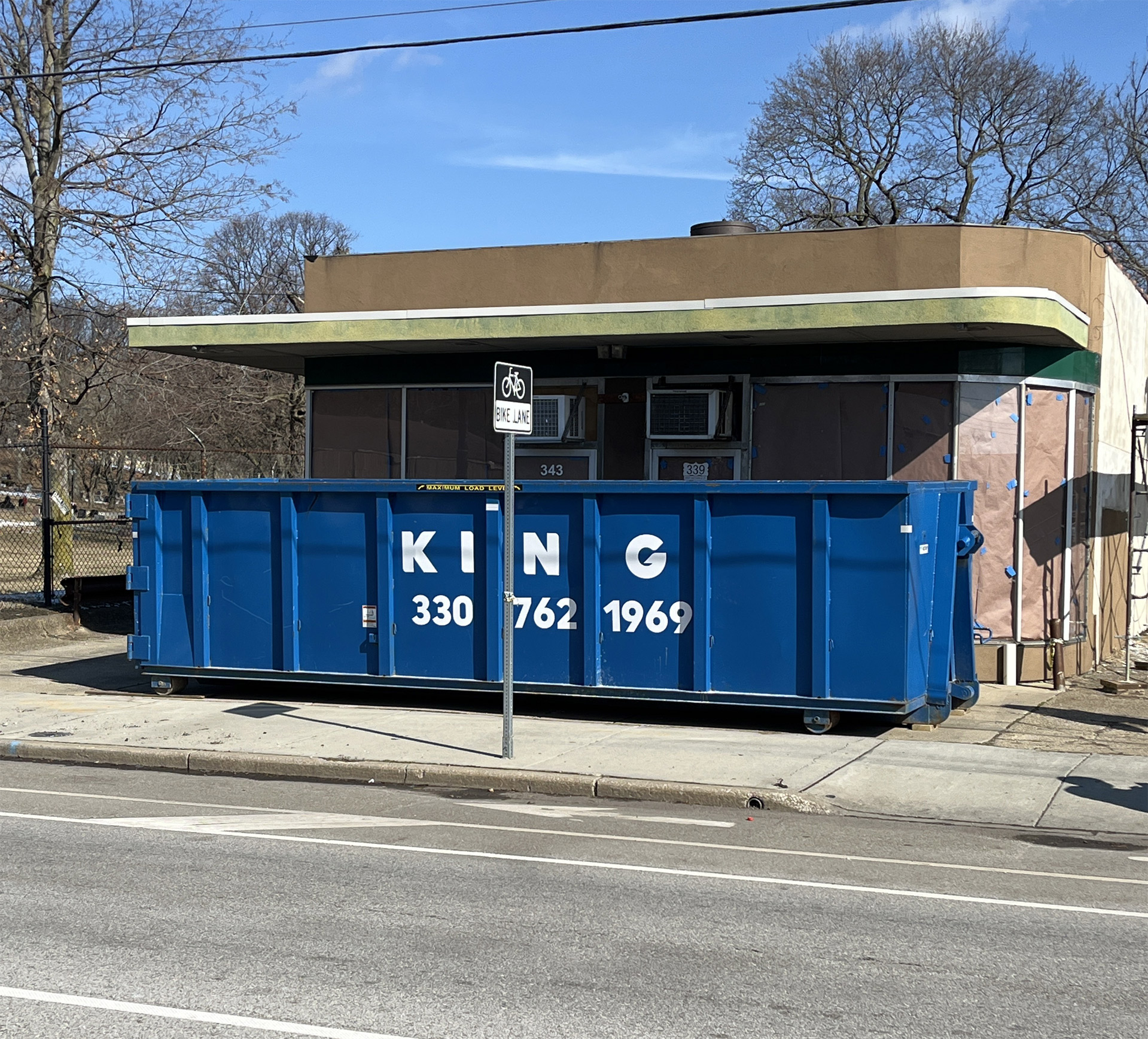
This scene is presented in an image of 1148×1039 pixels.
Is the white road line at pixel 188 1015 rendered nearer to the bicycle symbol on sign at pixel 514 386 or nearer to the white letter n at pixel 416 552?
the bicycle symbol on sign at pixel 514 386

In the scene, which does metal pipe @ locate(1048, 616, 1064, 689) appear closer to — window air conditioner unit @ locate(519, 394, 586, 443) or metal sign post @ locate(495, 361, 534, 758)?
window air conditioner unit @ locate(519, 394, 586, 443)

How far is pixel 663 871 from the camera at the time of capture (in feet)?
24.0

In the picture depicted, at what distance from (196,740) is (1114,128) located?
3682 centimetres

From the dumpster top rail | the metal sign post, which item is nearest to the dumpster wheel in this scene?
the dumpster top rail

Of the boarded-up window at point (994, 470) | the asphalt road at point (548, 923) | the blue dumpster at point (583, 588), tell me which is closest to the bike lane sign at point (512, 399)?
the blue dumpster at point (583, 588)

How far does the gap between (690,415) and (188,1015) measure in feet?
37.4

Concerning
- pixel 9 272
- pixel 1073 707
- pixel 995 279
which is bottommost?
pixel 1073 707

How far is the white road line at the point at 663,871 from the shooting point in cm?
660

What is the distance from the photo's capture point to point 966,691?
39.4ft

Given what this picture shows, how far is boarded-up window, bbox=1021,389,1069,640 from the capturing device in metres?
14.4

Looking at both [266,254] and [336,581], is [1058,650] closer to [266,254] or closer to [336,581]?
[336,581]

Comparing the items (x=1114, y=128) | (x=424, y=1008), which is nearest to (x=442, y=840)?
(x=424, y=1008)

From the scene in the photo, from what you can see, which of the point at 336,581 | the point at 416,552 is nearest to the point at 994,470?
the point at 416,552

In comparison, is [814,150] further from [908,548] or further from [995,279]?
[908,548]
